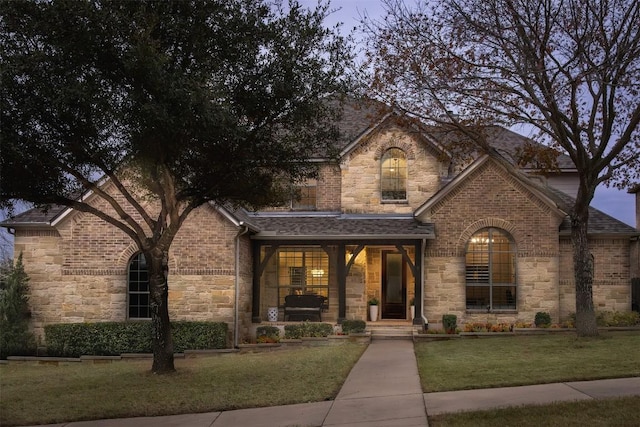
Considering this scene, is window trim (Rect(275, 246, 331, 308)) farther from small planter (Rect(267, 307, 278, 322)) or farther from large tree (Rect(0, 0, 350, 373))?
large tree (Rect(0, 0, 350, 373))

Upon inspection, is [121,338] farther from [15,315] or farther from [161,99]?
[161,99]

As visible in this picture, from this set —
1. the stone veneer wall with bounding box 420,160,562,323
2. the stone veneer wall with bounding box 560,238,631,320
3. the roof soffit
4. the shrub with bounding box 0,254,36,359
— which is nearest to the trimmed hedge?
the shrub with bounding box 0,254,36,359

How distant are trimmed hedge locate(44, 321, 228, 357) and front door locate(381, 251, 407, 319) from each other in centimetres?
654

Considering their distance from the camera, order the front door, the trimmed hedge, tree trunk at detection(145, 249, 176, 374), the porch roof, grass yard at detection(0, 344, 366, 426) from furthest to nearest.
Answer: the front door, the porch roof, the trimmed hedge, tree trunk at detection(145, 249, 176, 374), grass yard at detection(0, 344, 366, 426)

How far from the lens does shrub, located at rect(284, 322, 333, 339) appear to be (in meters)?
20.6

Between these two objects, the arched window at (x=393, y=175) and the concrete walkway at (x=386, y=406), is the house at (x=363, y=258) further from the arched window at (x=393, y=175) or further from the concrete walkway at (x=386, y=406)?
the concrete walkway at (x=386, y=406)

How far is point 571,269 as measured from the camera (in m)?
22.0

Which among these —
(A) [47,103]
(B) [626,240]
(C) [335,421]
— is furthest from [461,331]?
(A) [47,103]

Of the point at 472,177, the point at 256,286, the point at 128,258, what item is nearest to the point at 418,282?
the point at 472,177

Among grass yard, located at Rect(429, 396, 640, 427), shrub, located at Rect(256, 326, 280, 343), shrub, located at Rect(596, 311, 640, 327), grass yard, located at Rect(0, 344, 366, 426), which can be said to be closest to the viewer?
grass yard, located at Rect(429, 396, 640, 427)

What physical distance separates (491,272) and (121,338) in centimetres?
1157

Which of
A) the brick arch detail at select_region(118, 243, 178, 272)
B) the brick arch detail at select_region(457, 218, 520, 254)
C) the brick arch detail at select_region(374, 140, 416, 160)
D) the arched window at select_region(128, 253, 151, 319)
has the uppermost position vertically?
the brick arch detail at select_region(374, 140, 416, 160)

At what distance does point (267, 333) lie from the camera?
21219 mm

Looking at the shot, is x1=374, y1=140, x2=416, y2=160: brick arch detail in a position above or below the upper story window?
above
